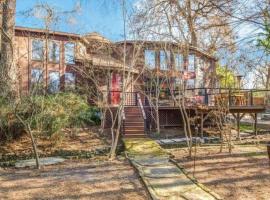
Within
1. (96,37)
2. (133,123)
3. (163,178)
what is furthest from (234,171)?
(96,37)

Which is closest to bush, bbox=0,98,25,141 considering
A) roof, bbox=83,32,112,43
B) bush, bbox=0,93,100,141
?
bush, bbox=0,93,100,141

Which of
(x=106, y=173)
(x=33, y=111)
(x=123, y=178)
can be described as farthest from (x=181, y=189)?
(x=33, y=111)

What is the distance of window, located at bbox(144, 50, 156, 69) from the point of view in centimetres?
1753

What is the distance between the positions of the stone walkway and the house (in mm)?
3740

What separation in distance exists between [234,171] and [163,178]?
1.72 metres

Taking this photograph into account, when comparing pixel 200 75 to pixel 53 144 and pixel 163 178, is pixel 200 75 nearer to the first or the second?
pixel 53 144

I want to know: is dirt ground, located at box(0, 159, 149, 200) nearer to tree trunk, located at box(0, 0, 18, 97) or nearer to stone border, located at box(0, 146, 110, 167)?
stone border, located at box(0, 146, 110, 167)

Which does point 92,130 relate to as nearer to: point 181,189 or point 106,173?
point 106,173

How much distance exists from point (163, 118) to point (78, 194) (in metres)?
11.7

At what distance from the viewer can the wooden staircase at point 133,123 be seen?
14914 mm

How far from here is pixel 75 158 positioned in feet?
Answer: 36.1

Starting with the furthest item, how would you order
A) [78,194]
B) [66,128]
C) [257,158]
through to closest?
1. [66,128]
2. [257,158]
3. [78,194]

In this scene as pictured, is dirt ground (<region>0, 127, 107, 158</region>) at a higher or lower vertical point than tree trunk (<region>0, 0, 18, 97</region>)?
lower

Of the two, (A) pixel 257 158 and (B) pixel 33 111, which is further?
(B) pixel 33 111
